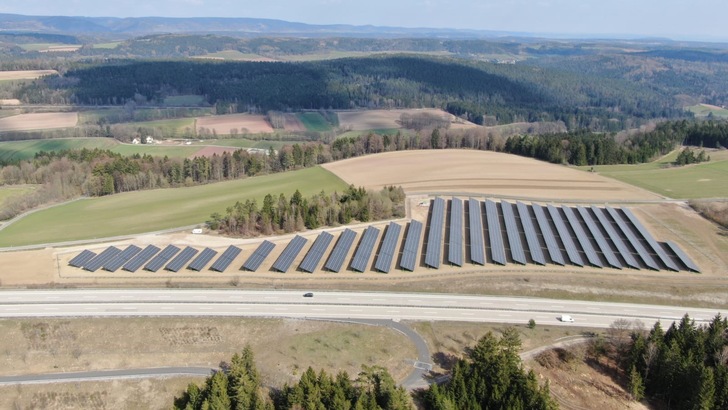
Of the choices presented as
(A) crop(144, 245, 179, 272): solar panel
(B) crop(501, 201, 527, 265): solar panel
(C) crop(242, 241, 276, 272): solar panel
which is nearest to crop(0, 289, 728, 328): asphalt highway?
(C) crop(242, 241, 276, 272): solar panel

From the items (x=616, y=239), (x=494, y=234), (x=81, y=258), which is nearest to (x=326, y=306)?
(x=494, y=234)

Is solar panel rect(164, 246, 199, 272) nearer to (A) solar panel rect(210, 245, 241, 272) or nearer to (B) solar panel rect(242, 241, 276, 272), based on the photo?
(A) solar panel rect(210, 245, 241, 272)

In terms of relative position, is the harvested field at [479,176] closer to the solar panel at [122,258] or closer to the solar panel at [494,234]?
the solar panel at [494,234]

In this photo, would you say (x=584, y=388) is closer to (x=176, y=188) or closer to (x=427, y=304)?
(x=427, y=304)

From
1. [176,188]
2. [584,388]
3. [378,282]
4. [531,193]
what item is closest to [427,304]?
[378,282]

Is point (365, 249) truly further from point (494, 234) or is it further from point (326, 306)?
point (494, 234)

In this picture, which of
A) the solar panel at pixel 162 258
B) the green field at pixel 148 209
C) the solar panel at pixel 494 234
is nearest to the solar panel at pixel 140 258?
the solar panel at pixel 162 258
